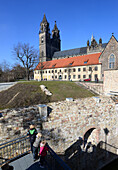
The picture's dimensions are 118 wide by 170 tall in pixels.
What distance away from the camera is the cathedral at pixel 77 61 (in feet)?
105

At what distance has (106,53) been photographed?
32281mm

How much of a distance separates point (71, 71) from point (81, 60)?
5.76 m

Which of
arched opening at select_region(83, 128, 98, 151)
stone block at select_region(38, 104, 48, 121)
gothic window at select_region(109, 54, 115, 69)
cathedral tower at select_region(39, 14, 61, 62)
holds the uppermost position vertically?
cathedral tower at select_region(39, 14, 61, 62)

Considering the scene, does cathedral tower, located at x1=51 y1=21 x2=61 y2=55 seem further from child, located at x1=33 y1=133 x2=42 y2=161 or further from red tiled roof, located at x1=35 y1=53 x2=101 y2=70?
child, located at x1=33 y1=133 x2=42 y2=161

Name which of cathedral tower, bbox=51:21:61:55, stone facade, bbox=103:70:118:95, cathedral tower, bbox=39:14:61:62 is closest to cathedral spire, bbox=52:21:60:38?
cathedral tower, bbox=51:21:61:55

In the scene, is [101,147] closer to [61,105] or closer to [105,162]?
[105,162]

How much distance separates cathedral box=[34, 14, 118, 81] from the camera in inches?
1263

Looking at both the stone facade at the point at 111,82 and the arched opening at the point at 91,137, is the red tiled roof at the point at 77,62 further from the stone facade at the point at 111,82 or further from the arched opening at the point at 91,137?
the arched opening at the point at 91,137

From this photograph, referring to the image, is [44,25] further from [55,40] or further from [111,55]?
[111,55]

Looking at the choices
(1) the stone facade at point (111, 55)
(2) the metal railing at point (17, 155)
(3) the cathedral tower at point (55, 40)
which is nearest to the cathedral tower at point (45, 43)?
(3) the cathedral tower at point (55, 40)

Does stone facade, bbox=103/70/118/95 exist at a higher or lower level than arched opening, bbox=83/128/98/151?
higher

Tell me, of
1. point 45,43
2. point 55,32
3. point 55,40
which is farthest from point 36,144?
point 55,32

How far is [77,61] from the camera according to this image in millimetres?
41781

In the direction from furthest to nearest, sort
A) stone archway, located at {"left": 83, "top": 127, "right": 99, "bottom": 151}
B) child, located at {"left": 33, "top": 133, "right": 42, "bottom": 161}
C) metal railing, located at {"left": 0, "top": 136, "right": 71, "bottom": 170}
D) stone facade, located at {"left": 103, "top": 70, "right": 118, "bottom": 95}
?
1. stone facade, located at {"left": 103, "top": 70, "right": 118, "bottom": 95}
2. stone archway, located at {"left": 83, "top": 127, "right": 99, "bottom": 151}
3. child, located at {"left": 33, "top": 133, "right": 42, "bottom": 161}
4. metal railing, located at {"left": 0, "top": 136, "right": 71, "bottom": 170}
